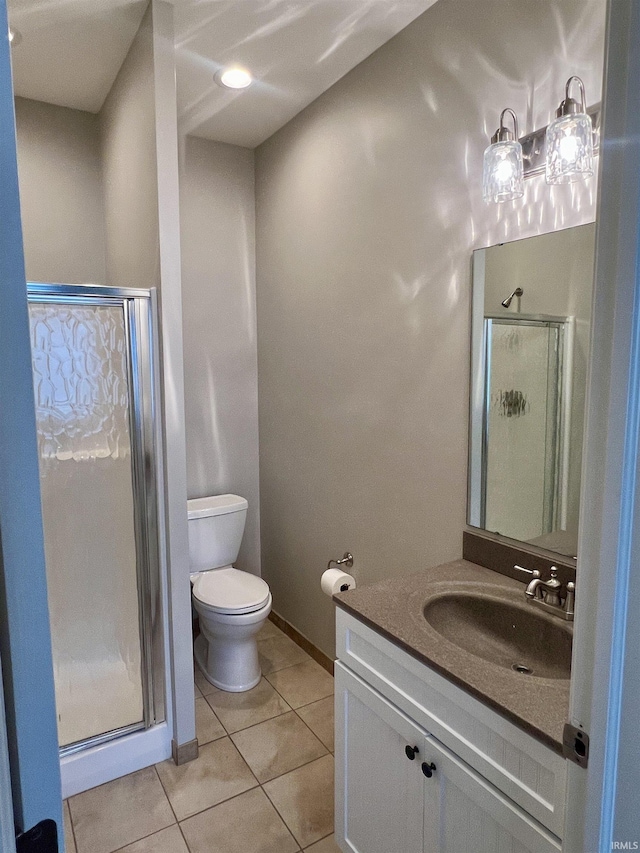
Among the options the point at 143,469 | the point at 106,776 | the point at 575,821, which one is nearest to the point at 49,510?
the point at 143,469

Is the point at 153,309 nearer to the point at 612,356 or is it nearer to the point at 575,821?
the point at 612,356

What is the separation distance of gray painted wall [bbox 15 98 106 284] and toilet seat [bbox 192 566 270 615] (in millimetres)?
1661

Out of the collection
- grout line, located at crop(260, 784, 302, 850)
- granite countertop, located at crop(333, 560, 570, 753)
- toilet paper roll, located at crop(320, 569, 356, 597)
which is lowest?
grout line, located at crop(260, 784, 302, 850)

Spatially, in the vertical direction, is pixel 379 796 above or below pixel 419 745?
below

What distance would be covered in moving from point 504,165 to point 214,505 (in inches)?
81.6

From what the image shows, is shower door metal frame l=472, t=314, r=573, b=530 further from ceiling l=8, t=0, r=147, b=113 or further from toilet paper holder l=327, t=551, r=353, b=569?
ceiling l=8, t=0, r=147, b=113

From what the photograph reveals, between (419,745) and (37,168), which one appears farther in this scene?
(37,168)

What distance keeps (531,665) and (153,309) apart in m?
1.69

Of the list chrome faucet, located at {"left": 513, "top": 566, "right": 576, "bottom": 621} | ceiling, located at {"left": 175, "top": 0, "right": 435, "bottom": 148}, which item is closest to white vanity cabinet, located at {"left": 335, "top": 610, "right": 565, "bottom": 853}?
chrome faucet, located at {"left": 513, "top": 566, "right": 576, "bottom": 621}

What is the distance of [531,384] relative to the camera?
167cm

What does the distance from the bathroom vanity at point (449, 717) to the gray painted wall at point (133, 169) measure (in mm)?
1445

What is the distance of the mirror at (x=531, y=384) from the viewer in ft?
5.06

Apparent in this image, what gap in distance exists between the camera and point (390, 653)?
1.40m

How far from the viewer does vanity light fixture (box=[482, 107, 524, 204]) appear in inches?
62.1
